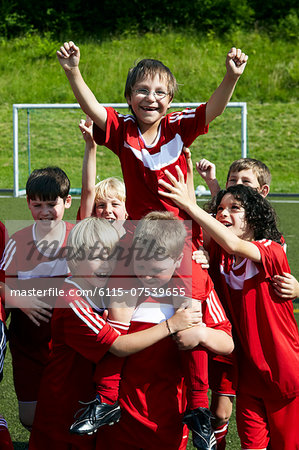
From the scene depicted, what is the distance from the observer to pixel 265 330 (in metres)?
2.72

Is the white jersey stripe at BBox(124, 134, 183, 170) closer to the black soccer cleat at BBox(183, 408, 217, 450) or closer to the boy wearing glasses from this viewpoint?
the boy wearing glasses

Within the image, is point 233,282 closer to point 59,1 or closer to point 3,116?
point 3,116

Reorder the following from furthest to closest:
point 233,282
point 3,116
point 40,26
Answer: point 40,26 < point 3,116 < point 233,282

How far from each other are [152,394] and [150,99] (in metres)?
1.29

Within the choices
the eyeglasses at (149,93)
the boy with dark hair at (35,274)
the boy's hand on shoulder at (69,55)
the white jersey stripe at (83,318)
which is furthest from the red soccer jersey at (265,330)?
the boy's hand on shoulder at (69,55)

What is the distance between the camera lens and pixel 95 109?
287 centimetres

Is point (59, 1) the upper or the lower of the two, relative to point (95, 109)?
upper

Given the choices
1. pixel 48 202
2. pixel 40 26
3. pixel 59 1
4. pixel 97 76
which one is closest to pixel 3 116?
pixel 97 76

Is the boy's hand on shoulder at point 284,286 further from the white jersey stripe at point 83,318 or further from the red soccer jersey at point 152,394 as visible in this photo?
the white jersey stripe at point 83,318

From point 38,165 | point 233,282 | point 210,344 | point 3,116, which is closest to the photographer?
point 210,344

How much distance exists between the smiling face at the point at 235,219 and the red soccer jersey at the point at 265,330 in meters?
0.12

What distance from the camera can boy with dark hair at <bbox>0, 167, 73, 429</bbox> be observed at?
3119 millimetres

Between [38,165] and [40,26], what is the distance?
37.8 ft

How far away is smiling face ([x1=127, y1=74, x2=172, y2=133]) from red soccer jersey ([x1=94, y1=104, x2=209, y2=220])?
10cm
